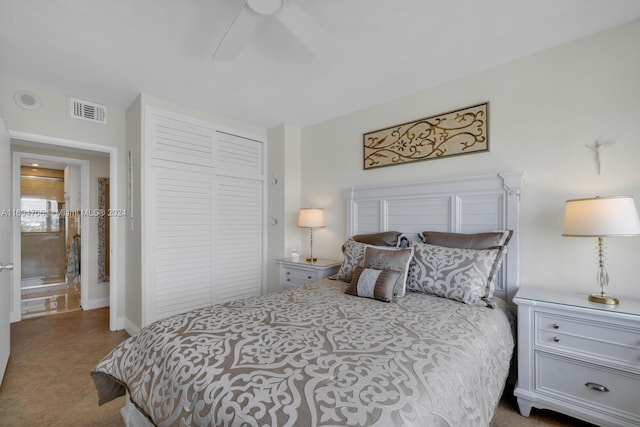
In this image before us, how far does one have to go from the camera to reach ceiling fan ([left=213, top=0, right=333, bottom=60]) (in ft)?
4.73

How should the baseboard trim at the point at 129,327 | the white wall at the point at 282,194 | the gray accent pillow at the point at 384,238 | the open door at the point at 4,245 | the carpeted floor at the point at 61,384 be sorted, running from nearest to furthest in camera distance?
the carpeted floor at the point at 61,384 → the open door at the point at 4,245 → the gray accent pillow at the point at 384,238 → the baseboard trim at the point at 129,327 → the white wall at the point at 282,194

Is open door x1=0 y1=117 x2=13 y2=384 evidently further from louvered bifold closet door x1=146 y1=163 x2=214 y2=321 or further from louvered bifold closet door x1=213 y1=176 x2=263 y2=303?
louvered bifold closet door x1=213 y1=176 x2=263 y2=303

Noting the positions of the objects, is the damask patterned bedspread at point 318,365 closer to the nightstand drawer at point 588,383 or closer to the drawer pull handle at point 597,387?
the nightstand drawer at point 588,383

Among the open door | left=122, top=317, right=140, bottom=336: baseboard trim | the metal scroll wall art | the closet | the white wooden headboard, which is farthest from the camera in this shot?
left=122, top=317, right=140, bottom=336: baseboard trim

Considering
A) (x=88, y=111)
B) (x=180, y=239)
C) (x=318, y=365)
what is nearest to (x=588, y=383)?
(x=318, y=365)

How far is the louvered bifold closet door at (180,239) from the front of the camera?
2.92 m

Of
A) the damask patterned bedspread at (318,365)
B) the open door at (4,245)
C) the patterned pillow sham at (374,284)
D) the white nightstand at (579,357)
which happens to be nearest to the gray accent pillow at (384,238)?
the patterned pillow sham at (374,284)

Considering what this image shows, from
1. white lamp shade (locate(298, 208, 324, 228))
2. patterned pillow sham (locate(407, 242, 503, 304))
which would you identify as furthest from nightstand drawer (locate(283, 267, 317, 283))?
patterned pillow sham (locate(407, 242, 503, 304))

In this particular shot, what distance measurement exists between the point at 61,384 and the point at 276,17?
2.90m

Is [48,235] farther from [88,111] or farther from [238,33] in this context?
[238,33]

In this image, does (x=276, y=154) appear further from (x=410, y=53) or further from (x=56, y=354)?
(x=56, y=354)

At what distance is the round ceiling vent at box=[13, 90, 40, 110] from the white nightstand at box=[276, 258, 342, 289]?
9.13ft

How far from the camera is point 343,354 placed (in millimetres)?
1140

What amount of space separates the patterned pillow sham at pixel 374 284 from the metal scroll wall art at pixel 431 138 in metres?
1.28
